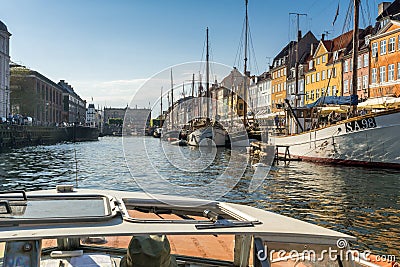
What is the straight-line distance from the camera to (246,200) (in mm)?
15938

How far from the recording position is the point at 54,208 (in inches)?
124

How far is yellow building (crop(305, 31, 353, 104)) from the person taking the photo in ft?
186

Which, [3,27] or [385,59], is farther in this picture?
[3,27]

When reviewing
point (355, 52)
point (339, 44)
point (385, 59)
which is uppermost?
point (339, 44)

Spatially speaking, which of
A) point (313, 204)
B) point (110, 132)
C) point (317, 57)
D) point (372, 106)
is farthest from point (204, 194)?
point (110, 132)

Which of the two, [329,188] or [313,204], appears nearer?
[313,204]

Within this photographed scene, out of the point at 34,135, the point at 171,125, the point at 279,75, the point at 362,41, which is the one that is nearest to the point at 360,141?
the point at 171,125

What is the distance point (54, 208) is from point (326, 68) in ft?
205

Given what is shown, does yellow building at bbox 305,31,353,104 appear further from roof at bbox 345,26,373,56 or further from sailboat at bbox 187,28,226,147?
sailboat at bbox 187,28,226,147

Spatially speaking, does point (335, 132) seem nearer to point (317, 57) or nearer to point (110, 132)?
point (317, 57)

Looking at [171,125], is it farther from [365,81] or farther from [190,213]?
[365,81]

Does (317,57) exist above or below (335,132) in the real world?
above

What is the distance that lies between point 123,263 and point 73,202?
0.72 meters

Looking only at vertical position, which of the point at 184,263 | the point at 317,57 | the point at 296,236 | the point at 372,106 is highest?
the point at 317,57
